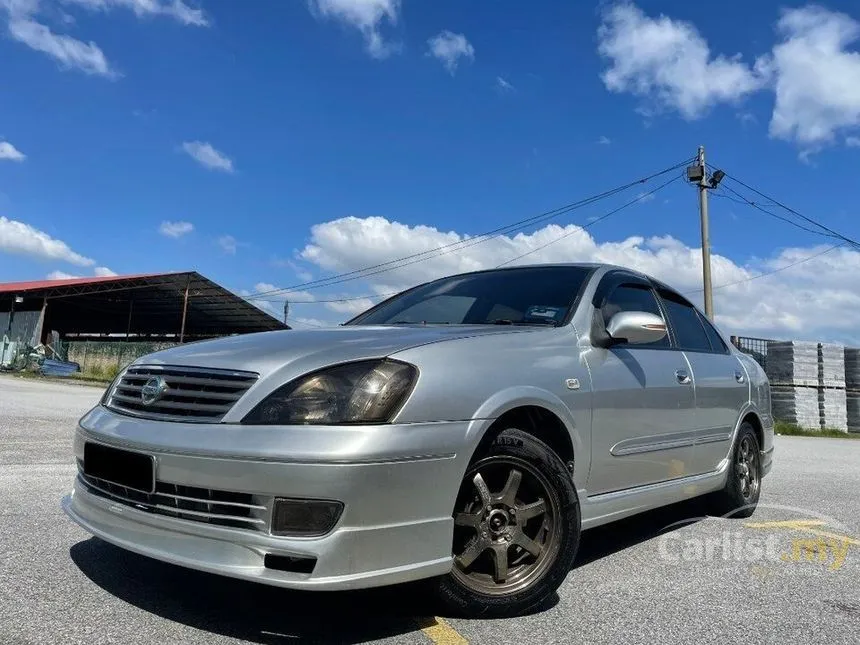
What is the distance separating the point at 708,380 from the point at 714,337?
785mm

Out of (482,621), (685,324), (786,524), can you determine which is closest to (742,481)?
(786,524)

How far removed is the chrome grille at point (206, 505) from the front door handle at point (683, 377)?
8.68ft

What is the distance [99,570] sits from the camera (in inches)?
119

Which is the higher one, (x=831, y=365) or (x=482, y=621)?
(x=831, y=365)

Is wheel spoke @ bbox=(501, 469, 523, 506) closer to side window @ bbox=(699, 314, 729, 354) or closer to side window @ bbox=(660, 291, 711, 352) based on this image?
side window @ bbox=(660, 291, 711, 352)

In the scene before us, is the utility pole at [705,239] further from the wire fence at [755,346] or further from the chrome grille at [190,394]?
the chrome grille at [190,394]

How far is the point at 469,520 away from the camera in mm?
2625

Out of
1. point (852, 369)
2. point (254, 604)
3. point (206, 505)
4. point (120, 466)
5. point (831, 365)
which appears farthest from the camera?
point (852, 369)

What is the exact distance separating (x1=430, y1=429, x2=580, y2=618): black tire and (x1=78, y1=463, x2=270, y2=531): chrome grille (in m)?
0.74

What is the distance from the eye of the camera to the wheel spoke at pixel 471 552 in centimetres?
262

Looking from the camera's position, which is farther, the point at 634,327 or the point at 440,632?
the point at 634,327

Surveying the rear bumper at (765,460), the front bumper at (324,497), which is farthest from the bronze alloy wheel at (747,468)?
the front bumper at (324,497)

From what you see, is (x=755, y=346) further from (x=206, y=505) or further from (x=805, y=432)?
(x=206, y=505)

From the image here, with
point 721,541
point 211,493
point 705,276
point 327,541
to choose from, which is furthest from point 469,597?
point 705,276
